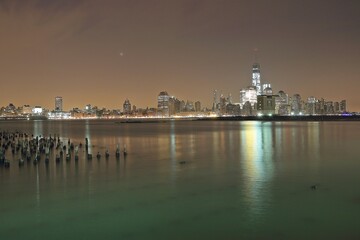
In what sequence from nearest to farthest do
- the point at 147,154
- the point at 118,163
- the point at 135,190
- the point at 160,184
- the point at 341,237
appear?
1. the point at 341,237
2. the point at 135,190
3. the point at 160,184
4. the point at 118,163
5. the point at 147,154

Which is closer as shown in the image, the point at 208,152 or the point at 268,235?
the point at 268,235

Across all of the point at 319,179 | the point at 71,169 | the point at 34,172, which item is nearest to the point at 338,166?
the point at 319,179

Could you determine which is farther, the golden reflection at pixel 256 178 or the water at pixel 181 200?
the golden reflection at pixel 256 178

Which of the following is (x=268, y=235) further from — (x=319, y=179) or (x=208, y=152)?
(x=208, y=152)

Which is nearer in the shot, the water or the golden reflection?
the water

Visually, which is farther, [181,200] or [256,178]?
[256,178]

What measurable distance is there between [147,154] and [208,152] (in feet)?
18.0

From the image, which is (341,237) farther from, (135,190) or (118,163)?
(118,163)

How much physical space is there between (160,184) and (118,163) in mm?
8386

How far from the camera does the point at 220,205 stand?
15203 mm

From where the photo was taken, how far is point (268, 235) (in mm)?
11797

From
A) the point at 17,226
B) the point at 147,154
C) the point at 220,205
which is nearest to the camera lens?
the point at 17,226

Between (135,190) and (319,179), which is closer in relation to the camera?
(135,190)

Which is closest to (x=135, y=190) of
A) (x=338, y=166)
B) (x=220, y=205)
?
(x=220, y=205)
